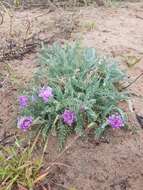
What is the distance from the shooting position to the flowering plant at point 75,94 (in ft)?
9.43

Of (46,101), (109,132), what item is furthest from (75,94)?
(109,132)

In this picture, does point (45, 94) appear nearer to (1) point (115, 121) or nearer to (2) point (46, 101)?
(2) point (46, 101)

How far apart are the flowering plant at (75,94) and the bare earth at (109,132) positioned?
0.34 ft

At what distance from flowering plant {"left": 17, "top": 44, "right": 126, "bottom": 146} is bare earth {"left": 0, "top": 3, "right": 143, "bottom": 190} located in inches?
4.0

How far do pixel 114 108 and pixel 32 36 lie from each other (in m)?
1.25

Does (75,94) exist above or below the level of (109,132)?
above

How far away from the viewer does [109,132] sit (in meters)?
2.94

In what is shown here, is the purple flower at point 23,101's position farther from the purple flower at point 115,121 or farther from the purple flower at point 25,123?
the purple flower at point 115,121

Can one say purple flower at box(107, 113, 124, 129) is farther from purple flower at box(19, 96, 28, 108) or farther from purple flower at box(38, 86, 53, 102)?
purple flower at box(19, 96, 28, 108)

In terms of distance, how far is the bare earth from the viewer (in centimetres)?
273

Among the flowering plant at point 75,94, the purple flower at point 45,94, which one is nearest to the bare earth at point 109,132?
the flowering plant at point 75,94

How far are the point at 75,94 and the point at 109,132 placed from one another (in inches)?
12.0

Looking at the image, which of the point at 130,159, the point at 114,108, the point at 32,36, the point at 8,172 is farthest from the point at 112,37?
the point at 8,172

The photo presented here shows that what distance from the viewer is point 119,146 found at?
113 inches
